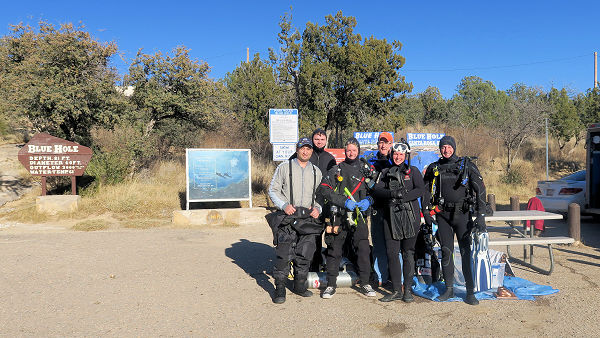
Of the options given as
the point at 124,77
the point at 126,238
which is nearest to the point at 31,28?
the point at 124,77

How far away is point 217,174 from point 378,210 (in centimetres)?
684

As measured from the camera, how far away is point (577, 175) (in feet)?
38.4

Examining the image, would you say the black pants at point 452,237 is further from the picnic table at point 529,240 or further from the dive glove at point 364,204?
the picnic table at point 529,240

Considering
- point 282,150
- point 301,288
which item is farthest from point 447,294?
point 282,150

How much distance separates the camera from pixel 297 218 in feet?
16.8

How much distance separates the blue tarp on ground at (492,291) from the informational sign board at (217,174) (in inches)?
266

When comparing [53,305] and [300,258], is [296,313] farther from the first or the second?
[53,305]

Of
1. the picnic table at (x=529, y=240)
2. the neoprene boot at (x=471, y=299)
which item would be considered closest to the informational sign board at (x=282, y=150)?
the picnic table at (x=529, y=240)

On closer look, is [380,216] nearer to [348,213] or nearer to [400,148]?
[348,213]

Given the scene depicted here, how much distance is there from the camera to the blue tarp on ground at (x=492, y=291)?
513cm

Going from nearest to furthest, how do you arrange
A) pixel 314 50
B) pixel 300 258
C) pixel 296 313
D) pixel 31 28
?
pixel 296 313 → pixel 300 258 → pixel 31 28 → pixel 314 50

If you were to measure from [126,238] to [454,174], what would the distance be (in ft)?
22.6

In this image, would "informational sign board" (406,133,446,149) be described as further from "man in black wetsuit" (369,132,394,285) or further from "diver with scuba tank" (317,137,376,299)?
"diver with scuba tank" (317,137,376,299)

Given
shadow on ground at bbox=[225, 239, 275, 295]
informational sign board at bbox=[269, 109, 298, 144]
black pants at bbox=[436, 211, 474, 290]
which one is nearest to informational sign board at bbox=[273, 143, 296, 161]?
Answer: informational sign board at bbox=[269, 109, 298, 144]
